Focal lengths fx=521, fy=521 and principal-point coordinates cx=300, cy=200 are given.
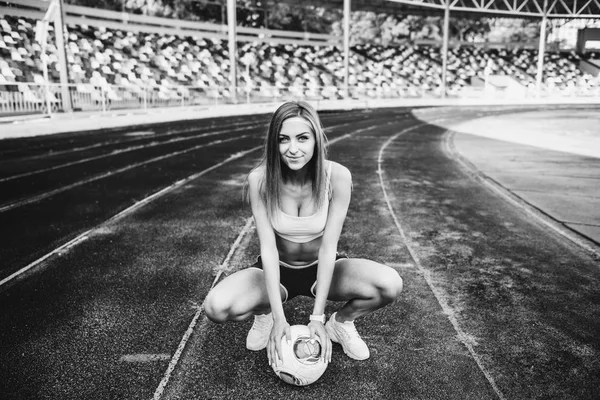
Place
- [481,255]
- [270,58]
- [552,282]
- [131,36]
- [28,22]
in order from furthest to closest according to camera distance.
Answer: [270,58] < [131,36] < [28,22] < [481,255] < [552,282]

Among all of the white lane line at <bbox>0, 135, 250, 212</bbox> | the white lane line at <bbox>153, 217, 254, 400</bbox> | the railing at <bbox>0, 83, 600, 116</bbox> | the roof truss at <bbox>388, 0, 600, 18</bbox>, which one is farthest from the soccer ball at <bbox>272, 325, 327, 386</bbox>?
the roof truss at <bbox>388, 0, 600, 18</bbox>

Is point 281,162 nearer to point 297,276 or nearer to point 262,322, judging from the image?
point 297,276

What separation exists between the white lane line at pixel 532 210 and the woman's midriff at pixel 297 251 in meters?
3.40

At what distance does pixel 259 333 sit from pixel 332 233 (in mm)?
866

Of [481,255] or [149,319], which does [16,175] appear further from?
[481,255]

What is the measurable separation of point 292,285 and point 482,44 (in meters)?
64.1

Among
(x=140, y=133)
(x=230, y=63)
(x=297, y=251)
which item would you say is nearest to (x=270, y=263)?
(x=297, y=251)

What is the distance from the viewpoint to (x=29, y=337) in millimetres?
3533

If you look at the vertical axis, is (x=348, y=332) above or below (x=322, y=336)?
below

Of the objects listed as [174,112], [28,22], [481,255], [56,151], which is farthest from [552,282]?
[28,22]

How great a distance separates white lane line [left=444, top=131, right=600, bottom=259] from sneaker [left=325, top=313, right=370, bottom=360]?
3.19 meters

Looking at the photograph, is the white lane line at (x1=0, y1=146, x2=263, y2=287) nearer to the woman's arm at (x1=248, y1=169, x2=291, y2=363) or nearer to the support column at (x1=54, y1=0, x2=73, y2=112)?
the woman's arm at (x1=248, y1=169, x2=291, y2=363)

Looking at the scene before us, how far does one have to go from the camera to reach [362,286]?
3252mm

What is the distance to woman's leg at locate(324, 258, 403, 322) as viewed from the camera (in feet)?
10.5
